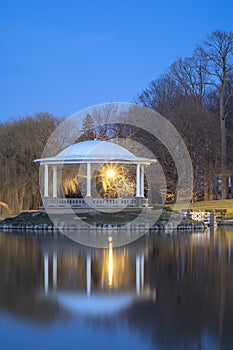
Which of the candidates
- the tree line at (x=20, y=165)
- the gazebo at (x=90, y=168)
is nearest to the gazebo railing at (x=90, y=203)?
the gazebo at (x=90, y=168)

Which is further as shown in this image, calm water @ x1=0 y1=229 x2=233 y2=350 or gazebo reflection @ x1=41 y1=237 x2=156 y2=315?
gazebo reflection @ x1=41 y1=237 x2=156 y2=315

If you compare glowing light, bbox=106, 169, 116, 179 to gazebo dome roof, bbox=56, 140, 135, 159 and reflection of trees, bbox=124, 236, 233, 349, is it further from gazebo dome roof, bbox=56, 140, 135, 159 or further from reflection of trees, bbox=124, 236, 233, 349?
reflection of trees, bbox=124, 236, 233, 349

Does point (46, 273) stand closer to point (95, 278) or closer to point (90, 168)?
point (95, 278)

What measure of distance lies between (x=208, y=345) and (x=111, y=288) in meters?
3.39

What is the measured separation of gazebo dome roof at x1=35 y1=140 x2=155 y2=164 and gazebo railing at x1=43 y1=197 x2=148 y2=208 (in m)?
1.72

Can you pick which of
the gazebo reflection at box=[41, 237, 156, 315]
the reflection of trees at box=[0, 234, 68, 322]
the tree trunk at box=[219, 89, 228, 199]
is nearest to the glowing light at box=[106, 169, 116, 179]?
the tree trunk at box=[219, 89, 228, 199]

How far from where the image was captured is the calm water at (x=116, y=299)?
6199 mm

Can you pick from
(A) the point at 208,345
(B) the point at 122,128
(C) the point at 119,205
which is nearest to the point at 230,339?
(A) the point at 208,345

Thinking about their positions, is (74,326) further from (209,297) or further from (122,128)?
(122,128)

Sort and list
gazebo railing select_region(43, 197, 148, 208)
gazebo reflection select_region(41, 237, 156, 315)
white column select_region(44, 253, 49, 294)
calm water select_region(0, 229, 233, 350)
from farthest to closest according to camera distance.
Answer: gazebo railing select_region(43, 197, 148, 208) < white column select_region(44, 253, 49, 294) < gazebo reflection select_region(41, 237, 156, 315) < calm water select_region(0, 229, 233, 350)

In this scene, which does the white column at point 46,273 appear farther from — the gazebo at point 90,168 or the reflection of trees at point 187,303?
the gazebo at point 90,168

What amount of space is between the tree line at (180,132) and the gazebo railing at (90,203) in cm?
493

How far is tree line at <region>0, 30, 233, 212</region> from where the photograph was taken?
29.2 metres

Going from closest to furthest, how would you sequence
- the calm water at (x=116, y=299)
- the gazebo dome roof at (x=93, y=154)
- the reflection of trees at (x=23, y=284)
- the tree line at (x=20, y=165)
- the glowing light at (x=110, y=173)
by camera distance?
the calm water at (x=116, y=299) < the reflection of trees at (x=23, y=284) < the gazebo dome roof at (x=93, y=154) < the glowing light at (x=110, y=173) < the tree line at (x=20, y=165)
